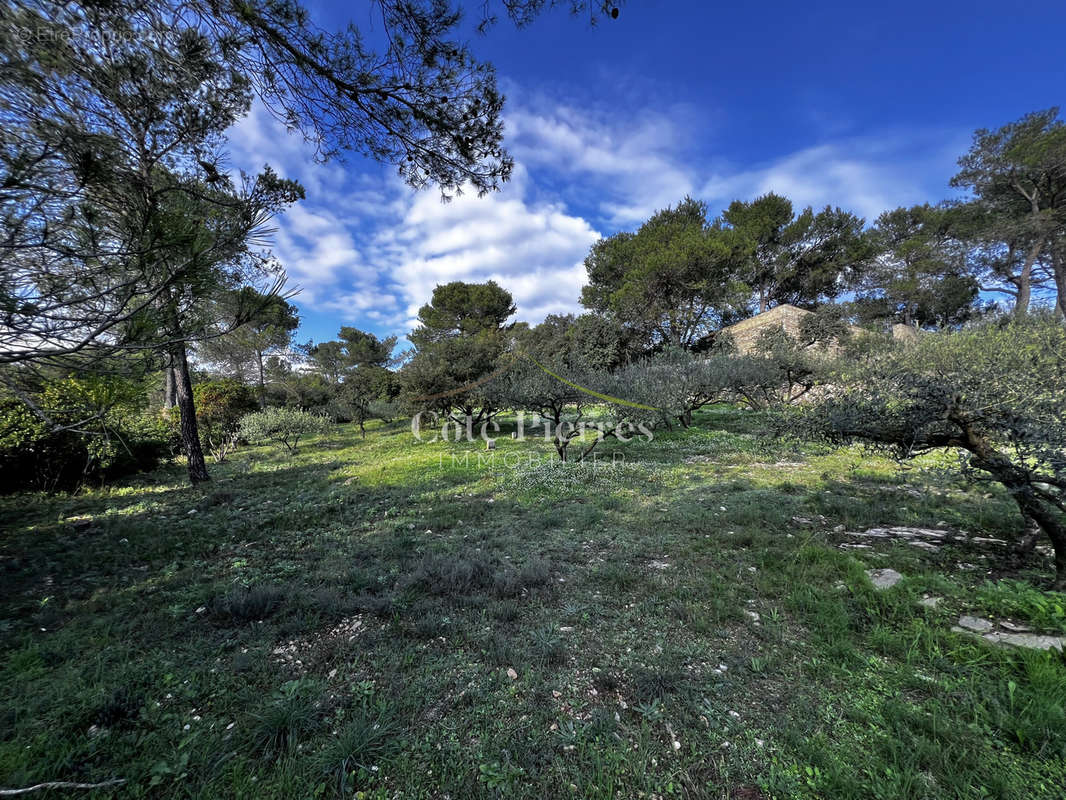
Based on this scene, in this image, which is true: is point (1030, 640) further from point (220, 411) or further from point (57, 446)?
point (220, 411)

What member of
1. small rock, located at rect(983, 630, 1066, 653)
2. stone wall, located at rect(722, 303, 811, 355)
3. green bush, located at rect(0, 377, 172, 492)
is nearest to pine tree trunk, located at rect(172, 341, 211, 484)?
green bush, located at rect(0, 377, 172, 492)

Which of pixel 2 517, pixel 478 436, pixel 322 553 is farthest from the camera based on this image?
pixel 478 436

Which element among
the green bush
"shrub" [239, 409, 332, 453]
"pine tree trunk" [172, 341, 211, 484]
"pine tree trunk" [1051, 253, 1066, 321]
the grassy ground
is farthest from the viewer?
"pine tree trunk" [1051, 253, 1066, 321]

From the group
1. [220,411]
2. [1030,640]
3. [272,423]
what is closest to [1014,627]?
[1030,640]

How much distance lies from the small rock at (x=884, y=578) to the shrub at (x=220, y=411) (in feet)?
61.3

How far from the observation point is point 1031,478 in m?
3.37

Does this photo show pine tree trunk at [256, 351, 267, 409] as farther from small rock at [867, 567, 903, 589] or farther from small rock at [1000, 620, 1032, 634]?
small rock at [1000, 620, 1032, 634]

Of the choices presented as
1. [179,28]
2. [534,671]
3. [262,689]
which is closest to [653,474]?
[534,671]

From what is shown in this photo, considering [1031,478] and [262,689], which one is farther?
[1031,478]

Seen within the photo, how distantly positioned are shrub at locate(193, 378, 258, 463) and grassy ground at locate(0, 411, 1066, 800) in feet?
34.5

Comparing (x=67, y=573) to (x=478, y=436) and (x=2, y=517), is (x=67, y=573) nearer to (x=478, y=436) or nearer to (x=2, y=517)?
(x=2, y=517)

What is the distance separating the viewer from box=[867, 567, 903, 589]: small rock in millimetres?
3529

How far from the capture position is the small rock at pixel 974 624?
2809 millimetres

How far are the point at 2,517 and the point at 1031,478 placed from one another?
47.4 feet
